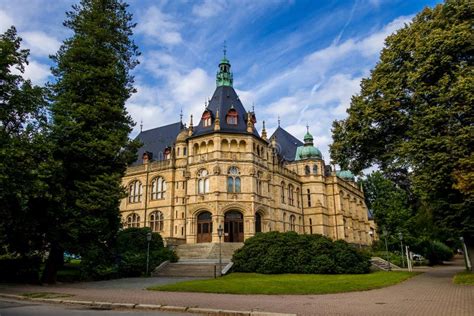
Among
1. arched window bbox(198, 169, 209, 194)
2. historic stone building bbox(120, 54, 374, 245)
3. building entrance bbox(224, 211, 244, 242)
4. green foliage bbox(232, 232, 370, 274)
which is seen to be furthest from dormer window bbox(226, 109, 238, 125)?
green foliage bbox(232, 232, 370, 274)

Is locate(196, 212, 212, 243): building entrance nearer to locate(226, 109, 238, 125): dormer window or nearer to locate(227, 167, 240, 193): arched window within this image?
locate(227, 167, 240, 193): arched window

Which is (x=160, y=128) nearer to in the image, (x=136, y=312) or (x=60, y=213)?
(x=60, y=213)

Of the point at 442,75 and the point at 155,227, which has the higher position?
the point at 442,75

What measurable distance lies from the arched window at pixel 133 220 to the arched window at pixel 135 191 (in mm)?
1894

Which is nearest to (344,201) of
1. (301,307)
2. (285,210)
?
(285,210)

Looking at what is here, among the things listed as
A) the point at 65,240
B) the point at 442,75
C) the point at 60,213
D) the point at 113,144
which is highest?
→ the point at 442,75

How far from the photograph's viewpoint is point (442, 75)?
21.7 metres

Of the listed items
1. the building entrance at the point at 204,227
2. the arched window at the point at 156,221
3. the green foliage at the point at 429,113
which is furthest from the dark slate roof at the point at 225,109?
the green foliage at the point at 429,113

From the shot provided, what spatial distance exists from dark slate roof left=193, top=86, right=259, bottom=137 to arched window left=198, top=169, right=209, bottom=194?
451 cm

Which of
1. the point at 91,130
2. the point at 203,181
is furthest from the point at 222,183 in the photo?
the point at 91,130

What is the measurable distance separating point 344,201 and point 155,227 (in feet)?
103

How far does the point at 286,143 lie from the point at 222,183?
78.0 ft

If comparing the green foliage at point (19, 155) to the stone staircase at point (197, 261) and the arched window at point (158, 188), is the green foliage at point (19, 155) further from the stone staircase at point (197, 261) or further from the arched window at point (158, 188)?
the arched window at point (158, 188)

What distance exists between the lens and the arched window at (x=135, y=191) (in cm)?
4691
